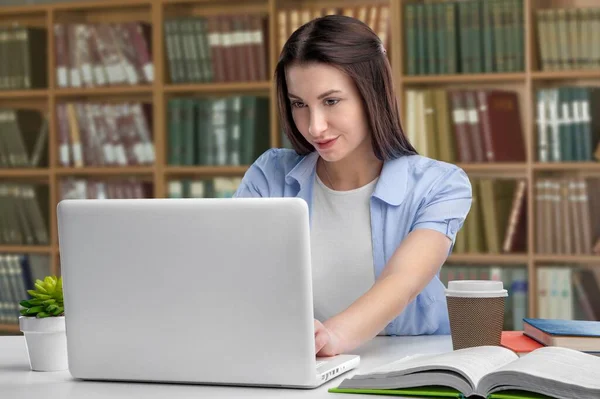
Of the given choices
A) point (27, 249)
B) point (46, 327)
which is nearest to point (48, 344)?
point (46, 327)

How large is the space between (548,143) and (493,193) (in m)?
0.30

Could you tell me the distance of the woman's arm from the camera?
4.78 feet

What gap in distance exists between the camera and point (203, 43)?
4.11m

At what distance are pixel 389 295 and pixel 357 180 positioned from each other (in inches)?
17.2

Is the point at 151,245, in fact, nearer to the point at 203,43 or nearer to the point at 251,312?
the point at 251,312

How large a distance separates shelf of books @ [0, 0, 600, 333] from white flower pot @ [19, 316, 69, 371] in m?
2.61

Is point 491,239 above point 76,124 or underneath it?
underneath

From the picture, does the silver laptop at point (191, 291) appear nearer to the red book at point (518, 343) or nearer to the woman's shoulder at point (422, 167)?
the red book at point (518, 343)

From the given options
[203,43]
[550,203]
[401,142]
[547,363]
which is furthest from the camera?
[203,43]

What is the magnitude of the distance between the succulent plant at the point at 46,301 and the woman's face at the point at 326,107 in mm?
611

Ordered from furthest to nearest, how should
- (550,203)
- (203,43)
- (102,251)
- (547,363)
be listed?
(203,43)
(550,203)
(102,251)
(547,363)

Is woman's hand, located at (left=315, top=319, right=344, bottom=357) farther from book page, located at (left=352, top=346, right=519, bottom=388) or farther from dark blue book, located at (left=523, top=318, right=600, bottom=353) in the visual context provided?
dark blue book, located at (left=523, top=318, right=600, bottom=353)

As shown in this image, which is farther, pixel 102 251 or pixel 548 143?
pixel 548 143

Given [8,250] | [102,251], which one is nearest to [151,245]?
[102,251]
